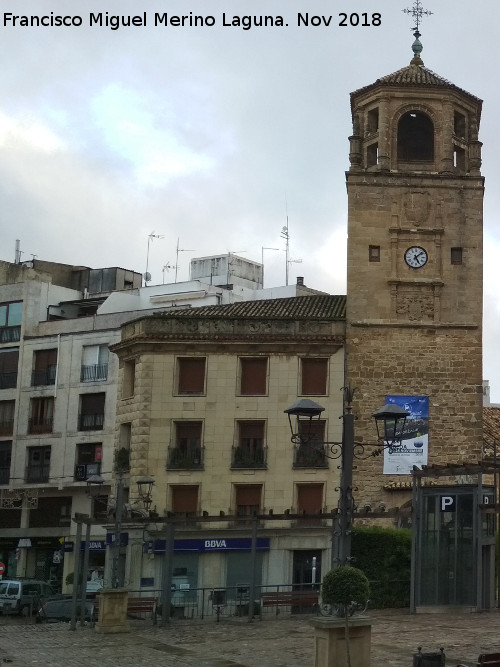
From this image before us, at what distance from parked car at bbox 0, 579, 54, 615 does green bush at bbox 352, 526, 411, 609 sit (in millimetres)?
12401

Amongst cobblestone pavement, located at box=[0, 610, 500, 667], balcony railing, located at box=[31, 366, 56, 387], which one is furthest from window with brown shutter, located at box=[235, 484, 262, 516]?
balcony railing, located at box=[31, 366, 56, 387]

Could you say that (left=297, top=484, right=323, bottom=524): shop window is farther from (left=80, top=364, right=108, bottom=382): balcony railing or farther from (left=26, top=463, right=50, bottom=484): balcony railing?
(left=26, top=463, right=50, bottom=484): balcony railing

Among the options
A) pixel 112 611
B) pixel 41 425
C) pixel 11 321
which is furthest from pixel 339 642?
pixel 11 321

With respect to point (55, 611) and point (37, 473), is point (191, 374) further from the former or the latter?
point (37, 473)

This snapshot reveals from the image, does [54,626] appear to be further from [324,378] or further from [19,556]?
[19,556]

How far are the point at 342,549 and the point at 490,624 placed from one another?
11.0 metres

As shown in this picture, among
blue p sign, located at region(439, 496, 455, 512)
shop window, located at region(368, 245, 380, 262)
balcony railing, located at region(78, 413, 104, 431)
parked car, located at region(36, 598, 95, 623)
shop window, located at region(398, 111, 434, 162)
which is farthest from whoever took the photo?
balcony railing, located at region(78, 413, 104, 431)

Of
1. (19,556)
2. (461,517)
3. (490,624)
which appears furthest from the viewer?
(19,556)

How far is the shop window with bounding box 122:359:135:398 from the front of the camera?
135 feet

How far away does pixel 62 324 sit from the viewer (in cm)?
5472

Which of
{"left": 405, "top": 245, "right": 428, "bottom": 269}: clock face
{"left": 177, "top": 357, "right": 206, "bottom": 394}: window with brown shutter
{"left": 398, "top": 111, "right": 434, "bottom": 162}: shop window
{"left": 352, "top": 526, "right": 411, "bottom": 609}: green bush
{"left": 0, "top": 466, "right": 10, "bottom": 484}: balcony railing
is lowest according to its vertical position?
{"left": 352, "top": 526, "right": 411, "bottom": 609}: green bush

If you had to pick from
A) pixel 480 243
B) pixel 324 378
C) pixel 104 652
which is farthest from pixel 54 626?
pixel 480 243

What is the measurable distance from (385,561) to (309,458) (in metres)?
5.52

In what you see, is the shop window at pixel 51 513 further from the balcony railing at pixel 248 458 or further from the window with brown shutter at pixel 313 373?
the window with brown shutter at pixel 313 373
